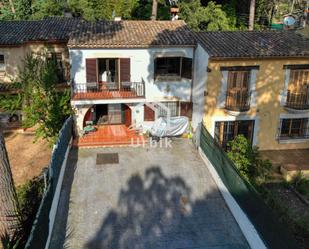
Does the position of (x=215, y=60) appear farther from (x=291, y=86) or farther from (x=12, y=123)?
(x=12, y=123)

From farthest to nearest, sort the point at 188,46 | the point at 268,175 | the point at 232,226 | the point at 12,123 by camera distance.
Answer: the point at 12,123, the point at 188,46, the point at 268,175, the point at 232,226

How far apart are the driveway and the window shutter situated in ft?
16.8

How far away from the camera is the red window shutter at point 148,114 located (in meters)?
22.4

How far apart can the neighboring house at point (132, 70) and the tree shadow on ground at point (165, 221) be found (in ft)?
21.8

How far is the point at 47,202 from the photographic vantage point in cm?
1202

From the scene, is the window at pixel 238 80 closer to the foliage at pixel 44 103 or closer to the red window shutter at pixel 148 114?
the red window shutter at pixel 148 114

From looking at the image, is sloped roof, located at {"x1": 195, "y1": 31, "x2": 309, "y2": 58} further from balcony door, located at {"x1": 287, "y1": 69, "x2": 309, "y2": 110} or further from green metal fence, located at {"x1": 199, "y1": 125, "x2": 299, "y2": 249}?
green metal fence, located at {"x1": 199, "y1": 125, "x2": 299, "y2": 249}

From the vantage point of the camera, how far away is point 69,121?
20016 millimetres

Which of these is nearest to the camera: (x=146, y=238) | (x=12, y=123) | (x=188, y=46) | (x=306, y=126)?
(x=146, y=238)

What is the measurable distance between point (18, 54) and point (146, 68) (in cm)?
953

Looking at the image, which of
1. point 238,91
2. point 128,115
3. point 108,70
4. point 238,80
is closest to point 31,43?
point 108,70

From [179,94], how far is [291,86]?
6876mm

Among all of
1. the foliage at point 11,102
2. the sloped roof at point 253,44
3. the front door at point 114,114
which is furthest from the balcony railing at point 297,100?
the foliage at point 11,102

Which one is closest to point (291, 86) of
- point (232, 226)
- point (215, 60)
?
point (215, 60)
